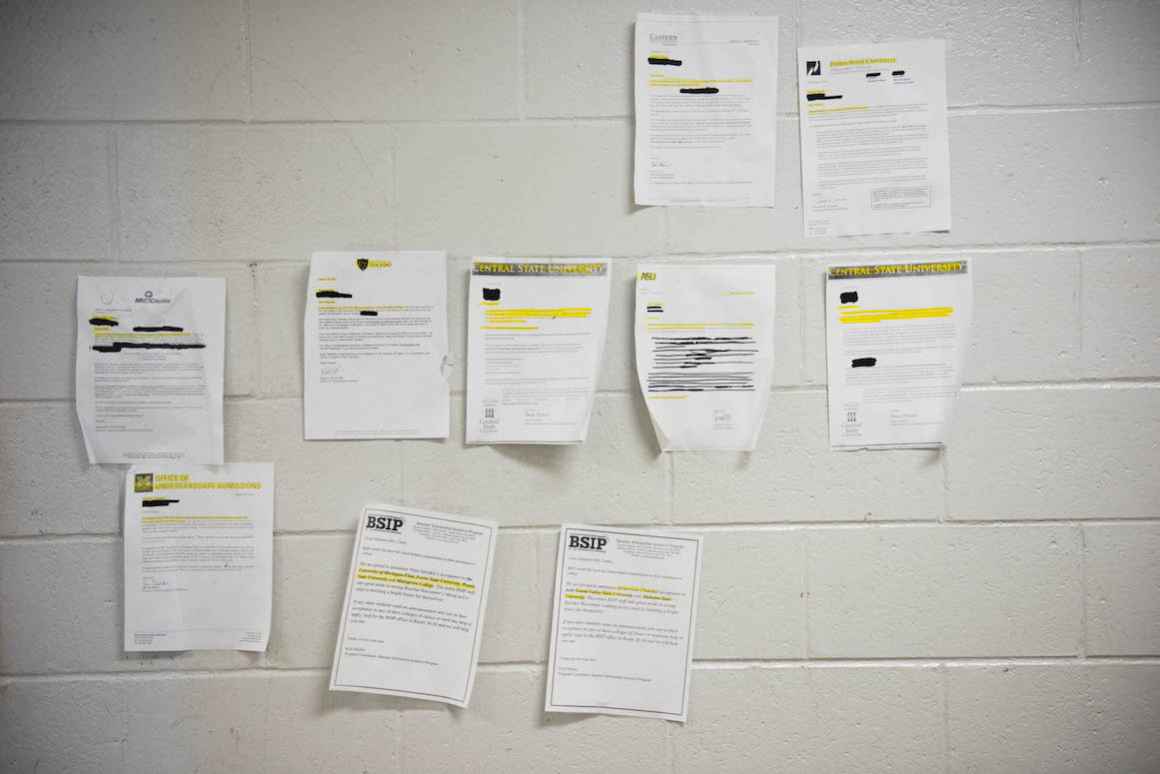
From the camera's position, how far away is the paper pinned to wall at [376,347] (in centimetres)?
117

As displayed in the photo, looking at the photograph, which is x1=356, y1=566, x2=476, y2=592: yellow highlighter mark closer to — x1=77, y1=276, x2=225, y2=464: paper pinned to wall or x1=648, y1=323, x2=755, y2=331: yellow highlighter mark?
x1=77, y1=276, x2=225, y2=464: paper pinned to wall

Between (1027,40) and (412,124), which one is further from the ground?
(1027,40)

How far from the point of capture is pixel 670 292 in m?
1.17

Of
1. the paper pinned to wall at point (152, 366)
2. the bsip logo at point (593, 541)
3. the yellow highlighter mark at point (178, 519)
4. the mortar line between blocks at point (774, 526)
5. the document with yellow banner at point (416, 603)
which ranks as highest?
the paper pinned to wall at point (152, 366)

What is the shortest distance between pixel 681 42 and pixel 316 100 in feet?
1.98

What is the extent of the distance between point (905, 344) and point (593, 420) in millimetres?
525

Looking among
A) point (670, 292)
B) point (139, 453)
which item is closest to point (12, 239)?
point (139, 453)

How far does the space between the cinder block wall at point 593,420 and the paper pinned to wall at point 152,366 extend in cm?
3

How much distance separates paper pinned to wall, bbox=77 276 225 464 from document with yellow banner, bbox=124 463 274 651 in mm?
47

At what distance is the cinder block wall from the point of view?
1.17m

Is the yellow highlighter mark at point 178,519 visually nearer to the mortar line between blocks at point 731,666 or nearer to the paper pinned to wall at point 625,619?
the mortar line between blocks at point 731,666

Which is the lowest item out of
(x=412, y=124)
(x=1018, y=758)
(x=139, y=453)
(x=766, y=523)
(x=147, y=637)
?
(x=1018, y=758)

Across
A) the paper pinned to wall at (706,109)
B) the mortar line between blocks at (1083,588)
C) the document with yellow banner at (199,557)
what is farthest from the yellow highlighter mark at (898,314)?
the document with yellow banner at (199,557)

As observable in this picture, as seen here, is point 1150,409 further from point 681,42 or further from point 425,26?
point 425,26
